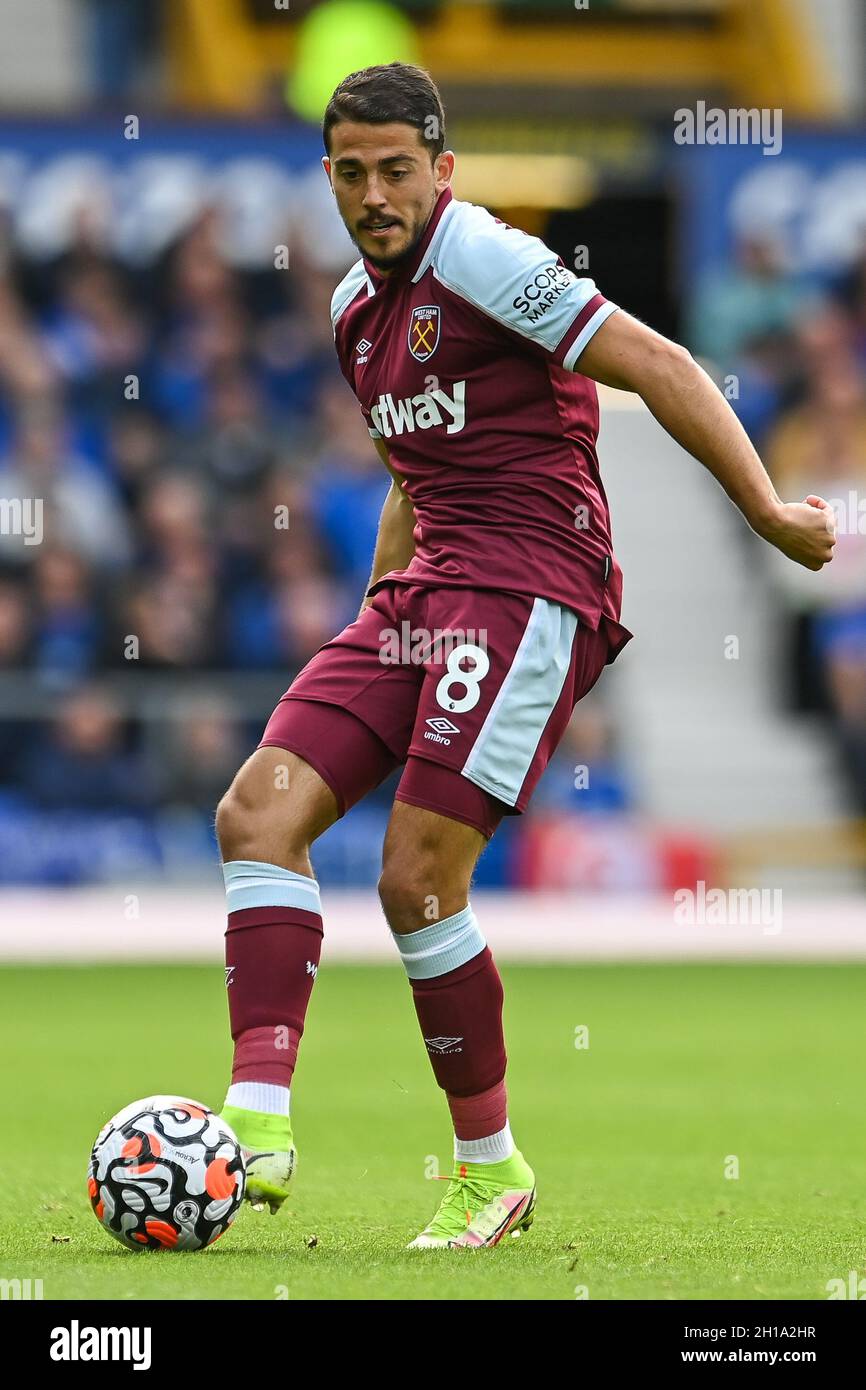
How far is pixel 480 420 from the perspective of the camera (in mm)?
5137

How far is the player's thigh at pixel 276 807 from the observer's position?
198 inches

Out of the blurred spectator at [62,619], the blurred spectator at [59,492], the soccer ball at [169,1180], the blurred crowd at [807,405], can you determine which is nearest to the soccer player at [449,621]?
the soccer ball at [169,1180]

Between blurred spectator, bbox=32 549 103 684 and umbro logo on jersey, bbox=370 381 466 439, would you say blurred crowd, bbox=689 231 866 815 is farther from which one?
umbro logo on jersey, bbox=370 381 466 439

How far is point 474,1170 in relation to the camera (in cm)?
518

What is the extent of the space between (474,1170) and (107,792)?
9380 millimetres

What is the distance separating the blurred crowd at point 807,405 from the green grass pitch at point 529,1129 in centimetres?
529

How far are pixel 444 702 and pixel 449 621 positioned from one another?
0.59ft

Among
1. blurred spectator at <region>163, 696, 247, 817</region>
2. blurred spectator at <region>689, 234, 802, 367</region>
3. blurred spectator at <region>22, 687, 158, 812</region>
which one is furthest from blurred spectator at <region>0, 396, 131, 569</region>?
blurred spectator at <region>689, 234, 802, 367</region>

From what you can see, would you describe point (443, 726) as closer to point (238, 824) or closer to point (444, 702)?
point (444, 702)

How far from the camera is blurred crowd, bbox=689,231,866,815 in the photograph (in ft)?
55.9

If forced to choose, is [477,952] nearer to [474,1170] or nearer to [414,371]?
[474,1170]

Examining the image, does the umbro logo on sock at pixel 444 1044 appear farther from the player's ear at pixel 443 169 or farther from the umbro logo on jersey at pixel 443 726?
the player's ear at pixel 443 169
